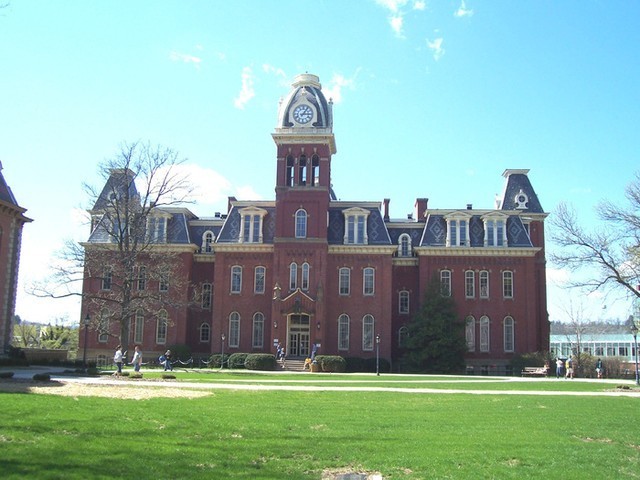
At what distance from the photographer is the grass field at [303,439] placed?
1095cm

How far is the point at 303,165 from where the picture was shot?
52.3 meters

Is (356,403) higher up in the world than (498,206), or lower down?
lower down

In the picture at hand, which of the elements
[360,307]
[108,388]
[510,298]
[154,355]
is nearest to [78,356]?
[154,355]

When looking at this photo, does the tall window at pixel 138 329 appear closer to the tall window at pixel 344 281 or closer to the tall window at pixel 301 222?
the tall window at pixel 301 222

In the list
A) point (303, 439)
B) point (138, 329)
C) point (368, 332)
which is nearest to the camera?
point (303, 439)

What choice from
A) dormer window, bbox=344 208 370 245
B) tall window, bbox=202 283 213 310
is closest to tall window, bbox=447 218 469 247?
dormer window, bbox=344 208 370 245

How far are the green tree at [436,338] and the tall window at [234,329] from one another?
44.2 feet

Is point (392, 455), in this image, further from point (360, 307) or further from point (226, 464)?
point (360, 307)

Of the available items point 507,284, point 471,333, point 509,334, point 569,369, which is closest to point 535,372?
point 569,369

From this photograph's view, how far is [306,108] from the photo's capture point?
5209 centimetres

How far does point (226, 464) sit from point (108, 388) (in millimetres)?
13053

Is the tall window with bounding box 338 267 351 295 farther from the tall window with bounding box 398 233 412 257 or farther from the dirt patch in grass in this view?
the dirt patch in grass

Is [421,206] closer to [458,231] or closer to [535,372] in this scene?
[458,231]

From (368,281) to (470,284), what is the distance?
8363mm
